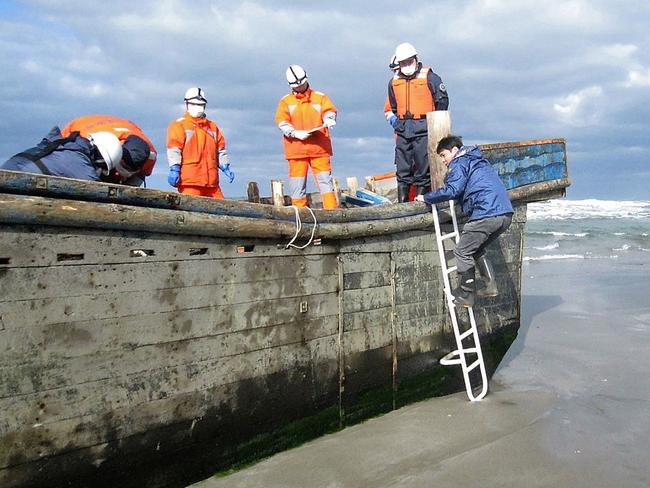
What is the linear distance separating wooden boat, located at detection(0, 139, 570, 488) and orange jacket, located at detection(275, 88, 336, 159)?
6.90ft

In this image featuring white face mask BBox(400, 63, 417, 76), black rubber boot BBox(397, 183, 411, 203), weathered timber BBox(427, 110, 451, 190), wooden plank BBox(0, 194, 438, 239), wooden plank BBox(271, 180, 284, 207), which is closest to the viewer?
wooden plank BBox(0, 194, 438, 239)

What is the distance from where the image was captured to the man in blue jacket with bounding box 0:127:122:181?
12.6 ft

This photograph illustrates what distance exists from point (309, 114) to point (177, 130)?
1.59 metres

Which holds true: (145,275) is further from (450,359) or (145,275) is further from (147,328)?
(450,359)

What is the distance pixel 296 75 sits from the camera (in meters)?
7.34

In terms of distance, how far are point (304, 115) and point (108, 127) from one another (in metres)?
3.12

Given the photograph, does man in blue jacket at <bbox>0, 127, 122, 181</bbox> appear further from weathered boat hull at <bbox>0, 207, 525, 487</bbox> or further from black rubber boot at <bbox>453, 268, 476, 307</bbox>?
black rubber boot at <bbox>453, 268, 476, 307</bbox>

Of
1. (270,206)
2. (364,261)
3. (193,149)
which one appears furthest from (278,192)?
(270,206)

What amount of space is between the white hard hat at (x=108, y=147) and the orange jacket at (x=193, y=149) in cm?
253

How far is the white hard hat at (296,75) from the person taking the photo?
24.1 feet

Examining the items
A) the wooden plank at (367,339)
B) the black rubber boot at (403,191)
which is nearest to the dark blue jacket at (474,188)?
the wooden plank at (367,339)

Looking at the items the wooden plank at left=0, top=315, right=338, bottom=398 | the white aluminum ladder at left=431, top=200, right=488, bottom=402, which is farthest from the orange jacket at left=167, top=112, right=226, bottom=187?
the wooden plank at left=0, top=315, right=338, bottom=398

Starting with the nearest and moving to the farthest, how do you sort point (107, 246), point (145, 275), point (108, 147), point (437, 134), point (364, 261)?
point (107, 246) < point (145, 275) < point (108, 147) < point (364, 261) < point (437, 134)

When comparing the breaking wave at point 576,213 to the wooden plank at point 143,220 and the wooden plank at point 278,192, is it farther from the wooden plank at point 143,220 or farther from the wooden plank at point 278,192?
the wooden plank at point 143,220
